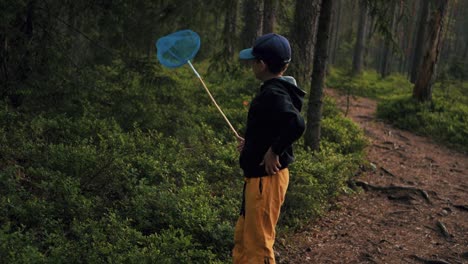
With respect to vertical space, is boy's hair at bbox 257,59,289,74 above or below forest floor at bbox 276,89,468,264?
above

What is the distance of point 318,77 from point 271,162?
480 centimetres

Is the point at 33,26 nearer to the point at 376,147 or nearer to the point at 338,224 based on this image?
the point at 338,224

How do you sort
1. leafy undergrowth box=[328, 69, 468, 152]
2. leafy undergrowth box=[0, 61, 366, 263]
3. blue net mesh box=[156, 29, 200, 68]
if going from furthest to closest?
leafy undergrowth box=[328, 69, 468, 152] < blue net mesh box=[156, 29, 200, 68] < leafy undergrowth box=[0, 61, 366, 263]

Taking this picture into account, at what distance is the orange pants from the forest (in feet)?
3.39

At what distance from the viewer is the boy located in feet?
11.5

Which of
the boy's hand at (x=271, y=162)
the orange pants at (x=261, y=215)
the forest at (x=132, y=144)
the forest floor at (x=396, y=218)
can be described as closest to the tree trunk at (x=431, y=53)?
the forest at (x=132, y=144)

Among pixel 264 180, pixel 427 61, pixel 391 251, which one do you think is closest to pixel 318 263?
pixel 391 251

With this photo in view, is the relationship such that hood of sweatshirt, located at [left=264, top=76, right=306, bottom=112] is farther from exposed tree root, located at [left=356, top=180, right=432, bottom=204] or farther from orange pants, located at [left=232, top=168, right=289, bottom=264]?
exposed tree root, located at [left=356, top=180, right=432, bottom=204]

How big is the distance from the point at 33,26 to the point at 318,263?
6.03 metres

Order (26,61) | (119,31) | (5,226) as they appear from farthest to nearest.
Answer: (119,31) < (26,61) < (5,226)

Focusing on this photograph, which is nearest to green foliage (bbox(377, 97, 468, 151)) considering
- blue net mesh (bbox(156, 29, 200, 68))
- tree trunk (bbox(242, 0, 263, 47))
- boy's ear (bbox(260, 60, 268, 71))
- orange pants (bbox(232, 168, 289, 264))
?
tree trunk (bbox(242, 0, 263, 47))

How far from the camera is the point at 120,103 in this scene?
874 centimetres

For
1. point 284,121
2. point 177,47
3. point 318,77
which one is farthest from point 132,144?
point 284,121

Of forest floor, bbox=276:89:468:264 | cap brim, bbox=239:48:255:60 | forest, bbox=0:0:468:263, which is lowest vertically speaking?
forest floor, bbox=276:89:468:264
